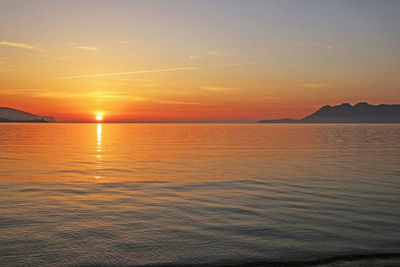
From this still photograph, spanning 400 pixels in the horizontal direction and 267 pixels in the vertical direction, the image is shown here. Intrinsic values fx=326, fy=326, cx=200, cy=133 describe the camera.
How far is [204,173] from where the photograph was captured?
26.2 metres

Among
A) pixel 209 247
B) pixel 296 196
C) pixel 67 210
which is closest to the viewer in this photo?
pixel 209 247

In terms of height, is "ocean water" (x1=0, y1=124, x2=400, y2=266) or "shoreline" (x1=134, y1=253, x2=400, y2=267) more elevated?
"shoreline" (x1=134, y1=253, x2=400, y2=267)

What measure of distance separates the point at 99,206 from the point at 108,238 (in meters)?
4.76

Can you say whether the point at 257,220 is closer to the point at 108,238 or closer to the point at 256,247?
the point at 256,247

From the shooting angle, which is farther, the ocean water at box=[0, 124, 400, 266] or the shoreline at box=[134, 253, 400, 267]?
the ocean water at box=[0, 124, 400, 266]

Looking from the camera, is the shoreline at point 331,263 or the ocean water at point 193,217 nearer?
the shoreline at point 331,263

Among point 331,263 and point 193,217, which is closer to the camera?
point 331,263

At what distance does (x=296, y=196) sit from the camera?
17.6 meters

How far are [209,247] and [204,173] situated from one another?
16167 millimetres

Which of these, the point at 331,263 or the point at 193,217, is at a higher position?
the point at 331,263

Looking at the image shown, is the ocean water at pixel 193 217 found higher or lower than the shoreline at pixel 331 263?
lower

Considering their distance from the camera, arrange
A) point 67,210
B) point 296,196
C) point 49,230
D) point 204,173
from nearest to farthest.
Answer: point 49,230 < point 67,210 < point 296,196 < point 204,173

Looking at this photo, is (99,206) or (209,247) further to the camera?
(99,206)

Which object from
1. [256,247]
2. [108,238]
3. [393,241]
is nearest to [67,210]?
[108,238]
